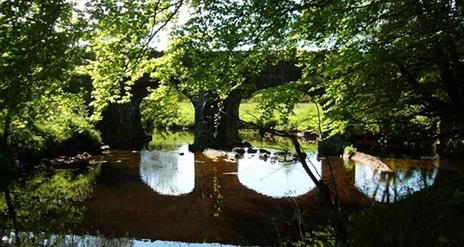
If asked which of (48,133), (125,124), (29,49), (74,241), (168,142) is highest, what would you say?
(29,49)

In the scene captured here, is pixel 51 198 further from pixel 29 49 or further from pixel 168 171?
pixel 29 49

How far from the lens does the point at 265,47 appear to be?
7160mm

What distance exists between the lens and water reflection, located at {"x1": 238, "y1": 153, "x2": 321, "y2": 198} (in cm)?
1478

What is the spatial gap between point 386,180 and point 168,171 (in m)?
8.90

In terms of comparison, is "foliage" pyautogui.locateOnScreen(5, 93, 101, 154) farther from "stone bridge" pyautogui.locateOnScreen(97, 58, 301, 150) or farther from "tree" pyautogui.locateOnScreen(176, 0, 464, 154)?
"tree" pyautogui.locateOnScreen(176, 0, 464, 154)

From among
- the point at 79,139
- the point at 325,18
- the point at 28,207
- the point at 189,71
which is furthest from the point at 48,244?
the point at 79,139

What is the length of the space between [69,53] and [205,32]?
77.9 inches

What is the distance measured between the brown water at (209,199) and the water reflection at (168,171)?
0.04m

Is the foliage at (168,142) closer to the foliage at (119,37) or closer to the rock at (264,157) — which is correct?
the rock at (264,157)

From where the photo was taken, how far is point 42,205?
1224 cm

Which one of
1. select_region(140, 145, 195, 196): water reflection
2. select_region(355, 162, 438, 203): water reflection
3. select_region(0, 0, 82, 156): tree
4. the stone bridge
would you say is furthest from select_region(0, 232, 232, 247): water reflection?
the stone bridge

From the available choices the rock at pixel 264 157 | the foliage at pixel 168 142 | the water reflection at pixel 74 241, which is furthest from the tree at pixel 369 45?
the foliage at pixel 168 142

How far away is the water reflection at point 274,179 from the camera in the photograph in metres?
14.8

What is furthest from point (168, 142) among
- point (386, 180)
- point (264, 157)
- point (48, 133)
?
point (386, 180)
